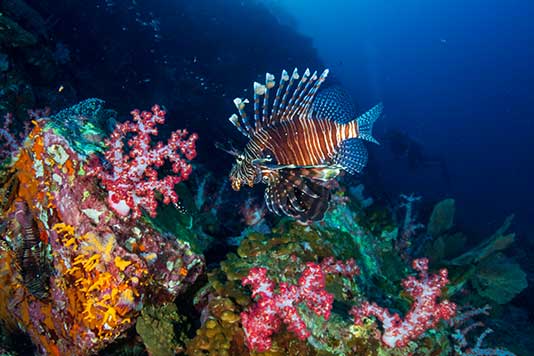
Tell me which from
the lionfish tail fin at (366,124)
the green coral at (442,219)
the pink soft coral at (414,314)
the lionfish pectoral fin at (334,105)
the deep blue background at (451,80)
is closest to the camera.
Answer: the pink soft coral at (414,314)

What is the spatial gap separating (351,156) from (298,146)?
32.0 inches

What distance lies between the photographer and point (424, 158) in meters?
18.5

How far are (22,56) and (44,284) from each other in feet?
18.8

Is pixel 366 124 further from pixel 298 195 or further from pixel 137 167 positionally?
pixel 137 167

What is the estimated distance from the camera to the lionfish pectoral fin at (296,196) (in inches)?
108

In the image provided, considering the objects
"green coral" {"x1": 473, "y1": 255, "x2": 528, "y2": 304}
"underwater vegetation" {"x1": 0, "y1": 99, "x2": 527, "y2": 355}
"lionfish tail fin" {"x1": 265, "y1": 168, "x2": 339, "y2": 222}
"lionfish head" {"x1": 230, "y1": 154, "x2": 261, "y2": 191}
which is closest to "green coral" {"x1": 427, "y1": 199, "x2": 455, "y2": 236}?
"green coral" {"x1": 473, "y1": 255, "x2": 528, "y2": 304}

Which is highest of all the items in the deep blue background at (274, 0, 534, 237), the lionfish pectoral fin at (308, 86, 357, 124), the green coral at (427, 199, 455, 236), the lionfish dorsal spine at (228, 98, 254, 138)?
the deep blue background at (274, 0, 534, 237)

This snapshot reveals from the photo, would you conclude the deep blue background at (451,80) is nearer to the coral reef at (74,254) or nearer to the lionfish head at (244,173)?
the lionfish head at (244,173)

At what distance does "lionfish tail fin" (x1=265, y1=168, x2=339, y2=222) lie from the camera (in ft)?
8.95

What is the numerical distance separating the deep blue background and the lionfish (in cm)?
2116

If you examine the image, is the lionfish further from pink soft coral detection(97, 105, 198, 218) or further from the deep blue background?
the deep blue background

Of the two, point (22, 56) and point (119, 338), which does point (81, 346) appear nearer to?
point (119, 338)

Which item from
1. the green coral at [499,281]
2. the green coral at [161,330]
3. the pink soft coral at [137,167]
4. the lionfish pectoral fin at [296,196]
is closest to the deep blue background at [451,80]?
the green coral at [499,281]

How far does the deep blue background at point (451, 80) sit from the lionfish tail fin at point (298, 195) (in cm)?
2239
